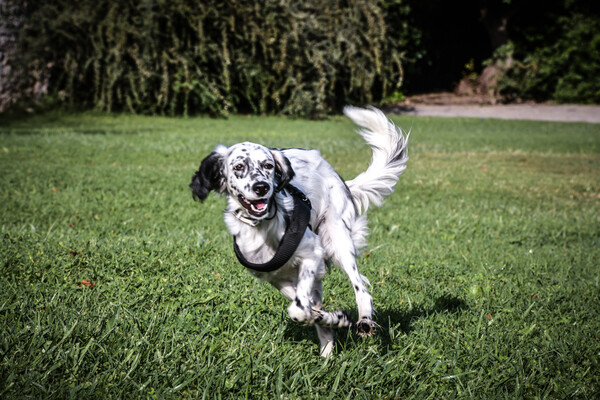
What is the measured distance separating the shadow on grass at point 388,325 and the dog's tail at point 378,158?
0.72 m

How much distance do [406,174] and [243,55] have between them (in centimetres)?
938

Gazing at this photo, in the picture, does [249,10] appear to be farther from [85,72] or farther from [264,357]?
[264,357]

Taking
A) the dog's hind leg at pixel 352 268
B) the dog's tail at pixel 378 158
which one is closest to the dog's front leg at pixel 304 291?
the dog's hind leg at pixel 352 268

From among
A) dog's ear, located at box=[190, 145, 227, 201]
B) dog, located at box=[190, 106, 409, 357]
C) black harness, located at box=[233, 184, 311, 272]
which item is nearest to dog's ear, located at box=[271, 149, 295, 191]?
dog, located at box=[190, 106, 409, 357]

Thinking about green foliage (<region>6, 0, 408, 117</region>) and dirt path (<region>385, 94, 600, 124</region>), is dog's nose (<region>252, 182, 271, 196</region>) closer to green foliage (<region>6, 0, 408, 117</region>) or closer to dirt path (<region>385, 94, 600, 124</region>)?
green foliage (<region>6, 0, 408, 117</region>)

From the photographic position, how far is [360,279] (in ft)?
10.8

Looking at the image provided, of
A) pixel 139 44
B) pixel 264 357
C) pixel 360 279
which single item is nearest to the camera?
pixel 264 357

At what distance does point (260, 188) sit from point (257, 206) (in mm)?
119

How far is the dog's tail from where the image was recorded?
383 cm

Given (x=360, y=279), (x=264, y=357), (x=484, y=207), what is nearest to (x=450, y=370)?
(x=360, y=279)

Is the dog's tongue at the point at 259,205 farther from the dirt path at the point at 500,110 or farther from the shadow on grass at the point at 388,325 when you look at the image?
the dirt path at the point at 500,110

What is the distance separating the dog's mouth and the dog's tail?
1054mm

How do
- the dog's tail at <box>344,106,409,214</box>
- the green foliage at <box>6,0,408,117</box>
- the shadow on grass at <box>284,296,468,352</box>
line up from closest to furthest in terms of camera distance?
1. the shadow on grass at <box>284,296,468,352</box>
2. the dog's tail at <box>344,106,409,214</box>
3. the green foliage at <box>6,0,408,117</box>

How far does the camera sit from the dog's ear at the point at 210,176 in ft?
10.1
